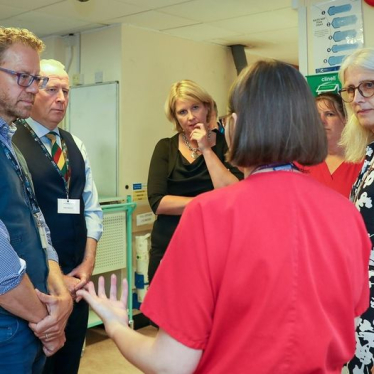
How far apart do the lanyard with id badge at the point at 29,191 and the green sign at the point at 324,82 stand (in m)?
1.74

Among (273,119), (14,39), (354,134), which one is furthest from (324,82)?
(273,119)

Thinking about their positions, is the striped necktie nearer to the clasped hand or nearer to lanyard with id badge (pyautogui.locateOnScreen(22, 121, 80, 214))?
lanyard with id badge (pyautogui.locateOnScreen(22, 121, 80, 214))

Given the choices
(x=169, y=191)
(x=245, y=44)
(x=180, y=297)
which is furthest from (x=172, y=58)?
(x=180, y=297)

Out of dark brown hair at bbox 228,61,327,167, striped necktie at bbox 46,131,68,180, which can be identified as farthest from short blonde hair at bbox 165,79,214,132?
dark brown hair at bbox 228,61,327,167

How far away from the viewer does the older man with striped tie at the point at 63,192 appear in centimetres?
200

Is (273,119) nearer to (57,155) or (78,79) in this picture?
(57,155)

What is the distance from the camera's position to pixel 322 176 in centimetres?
212

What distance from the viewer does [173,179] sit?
8.45 ft

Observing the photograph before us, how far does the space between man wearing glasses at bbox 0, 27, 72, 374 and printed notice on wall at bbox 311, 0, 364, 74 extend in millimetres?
1699

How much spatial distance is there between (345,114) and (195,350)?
1.70 meters

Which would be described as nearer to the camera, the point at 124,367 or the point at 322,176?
the point at 322,176

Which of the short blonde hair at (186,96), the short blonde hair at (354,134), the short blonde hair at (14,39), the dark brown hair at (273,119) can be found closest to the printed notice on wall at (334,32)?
the short blonde hair at (186,96)

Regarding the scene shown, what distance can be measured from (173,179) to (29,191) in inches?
44.0

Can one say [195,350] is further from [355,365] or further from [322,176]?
[322,176]
